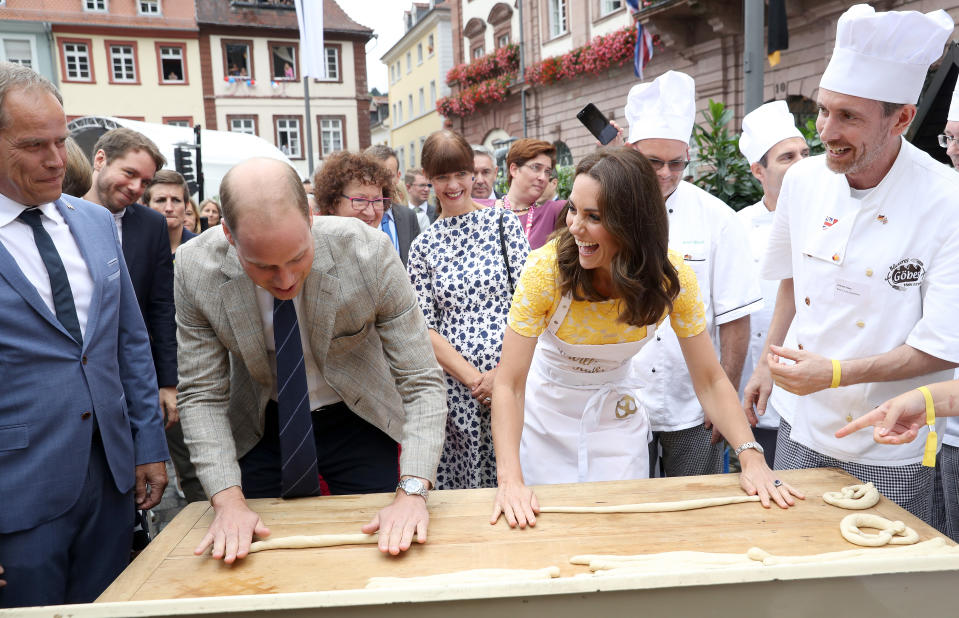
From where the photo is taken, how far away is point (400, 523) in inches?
71.9

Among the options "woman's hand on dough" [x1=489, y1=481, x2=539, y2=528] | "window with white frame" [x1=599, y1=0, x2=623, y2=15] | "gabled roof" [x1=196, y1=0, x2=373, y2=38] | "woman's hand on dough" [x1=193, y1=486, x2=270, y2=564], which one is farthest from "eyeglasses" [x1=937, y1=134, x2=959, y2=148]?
"gabled roof" [x1=196, y1=0, x2=373, y2=38]

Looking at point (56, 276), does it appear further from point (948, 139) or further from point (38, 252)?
point (948, 139)

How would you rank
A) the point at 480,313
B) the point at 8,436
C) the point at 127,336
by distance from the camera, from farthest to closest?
the point at 480,313 < the point at 127,336 < the point at 8,436

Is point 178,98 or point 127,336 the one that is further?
point 178,98

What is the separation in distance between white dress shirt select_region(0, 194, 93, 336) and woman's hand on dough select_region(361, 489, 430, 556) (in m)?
1.03

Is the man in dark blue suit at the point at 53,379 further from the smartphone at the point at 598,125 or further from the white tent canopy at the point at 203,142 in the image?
the white tent canopy at the point at 203,142

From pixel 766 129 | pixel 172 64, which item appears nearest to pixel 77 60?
pixel 172 64

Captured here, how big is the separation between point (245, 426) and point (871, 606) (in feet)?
5.95

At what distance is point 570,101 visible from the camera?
2022cm

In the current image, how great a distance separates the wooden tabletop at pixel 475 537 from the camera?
1653mm

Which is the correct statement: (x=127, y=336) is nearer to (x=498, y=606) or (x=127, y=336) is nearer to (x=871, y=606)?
(x=498, y=606)

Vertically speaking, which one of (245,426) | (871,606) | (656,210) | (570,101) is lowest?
(871,606)

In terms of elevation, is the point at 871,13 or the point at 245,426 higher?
the point at 871,13

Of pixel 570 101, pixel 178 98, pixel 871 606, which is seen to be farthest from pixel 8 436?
pixel 178 98
